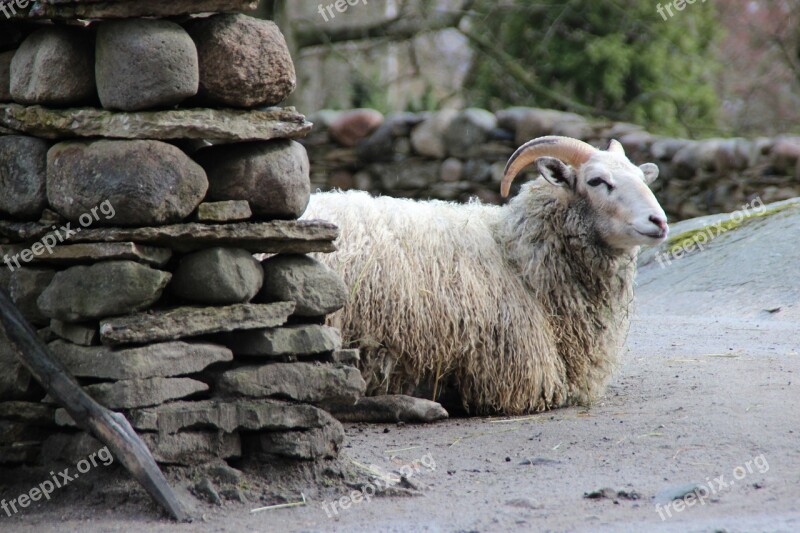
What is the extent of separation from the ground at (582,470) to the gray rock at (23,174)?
3.61ft

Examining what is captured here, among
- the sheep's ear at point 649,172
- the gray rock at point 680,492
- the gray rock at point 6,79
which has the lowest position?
the gray rock at point 680,492

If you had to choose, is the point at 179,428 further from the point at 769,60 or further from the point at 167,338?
the point at 769,60

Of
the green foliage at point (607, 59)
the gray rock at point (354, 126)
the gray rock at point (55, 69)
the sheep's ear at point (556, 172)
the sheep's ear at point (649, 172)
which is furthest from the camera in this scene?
the green foliage at point (607, 59)

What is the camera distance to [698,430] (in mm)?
4973

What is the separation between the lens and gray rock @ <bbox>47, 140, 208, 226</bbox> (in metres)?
3.80

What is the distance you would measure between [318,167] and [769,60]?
10.4 meters

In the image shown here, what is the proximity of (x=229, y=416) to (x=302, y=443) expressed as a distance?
1.12 ft

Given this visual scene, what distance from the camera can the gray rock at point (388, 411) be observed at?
215 inches

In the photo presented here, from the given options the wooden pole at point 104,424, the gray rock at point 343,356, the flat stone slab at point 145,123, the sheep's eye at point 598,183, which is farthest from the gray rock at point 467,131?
the wooden pole at point 104,424

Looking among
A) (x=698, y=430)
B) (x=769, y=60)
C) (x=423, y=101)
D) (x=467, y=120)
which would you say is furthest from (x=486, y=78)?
(x=698, y=430)

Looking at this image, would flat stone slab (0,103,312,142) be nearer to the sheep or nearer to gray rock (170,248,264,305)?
gray rock (170,248,264,305)

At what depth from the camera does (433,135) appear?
43.4ft

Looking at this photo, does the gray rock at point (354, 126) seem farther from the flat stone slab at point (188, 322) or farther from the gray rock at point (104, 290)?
the gray rock at point (104, 290)

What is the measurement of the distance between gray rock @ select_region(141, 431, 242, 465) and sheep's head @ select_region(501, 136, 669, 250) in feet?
9.13
